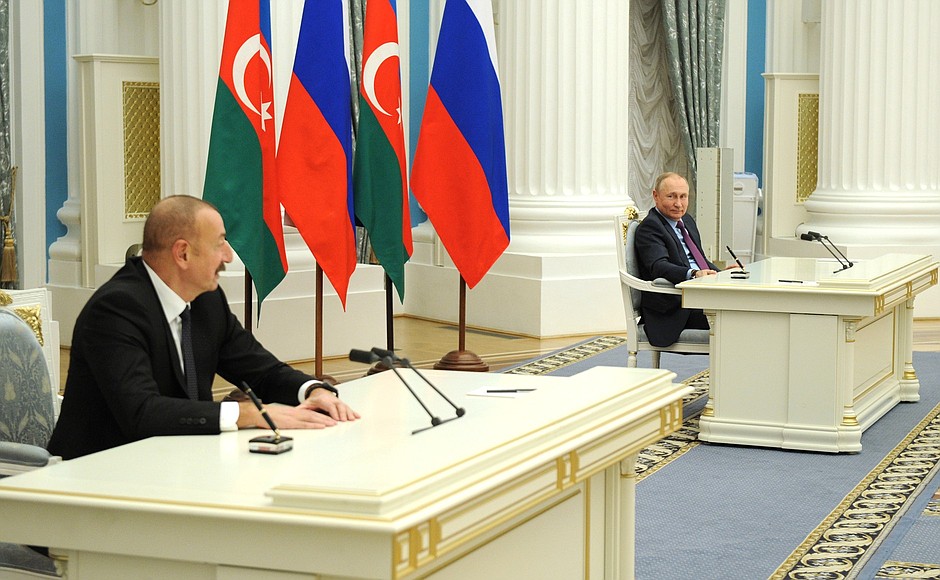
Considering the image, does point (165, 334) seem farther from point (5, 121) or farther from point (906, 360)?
point (5, 121)

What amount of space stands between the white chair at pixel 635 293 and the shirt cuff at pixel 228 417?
4159 mm

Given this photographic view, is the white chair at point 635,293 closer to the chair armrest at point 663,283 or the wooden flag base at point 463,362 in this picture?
the chair armrest at point 663,283

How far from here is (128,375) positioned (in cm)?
307

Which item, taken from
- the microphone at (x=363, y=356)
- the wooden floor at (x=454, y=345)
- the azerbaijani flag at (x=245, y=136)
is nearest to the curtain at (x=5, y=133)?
the wooden floor at (x=454, y=345)

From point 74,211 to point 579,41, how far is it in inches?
159

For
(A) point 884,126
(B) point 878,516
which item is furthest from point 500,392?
(A) point 884,126

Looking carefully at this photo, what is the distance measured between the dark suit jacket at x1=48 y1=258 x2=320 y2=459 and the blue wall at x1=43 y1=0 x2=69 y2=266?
6666mm

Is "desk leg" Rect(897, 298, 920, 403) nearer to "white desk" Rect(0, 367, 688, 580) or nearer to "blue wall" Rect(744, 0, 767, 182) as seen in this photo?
"white desk" Rect(0, 367, 688, 580)

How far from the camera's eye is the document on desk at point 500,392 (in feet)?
11.2

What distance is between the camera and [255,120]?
267 inches

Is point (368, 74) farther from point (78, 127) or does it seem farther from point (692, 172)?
point (692, 172)

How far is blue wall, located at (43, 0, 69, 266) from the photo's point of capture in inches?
375

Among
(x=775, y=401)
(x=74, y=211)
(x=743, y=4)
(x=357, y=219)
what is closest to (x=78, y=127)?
(x=74, y=211)

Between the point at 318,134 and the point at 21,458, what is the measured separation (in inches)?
155
